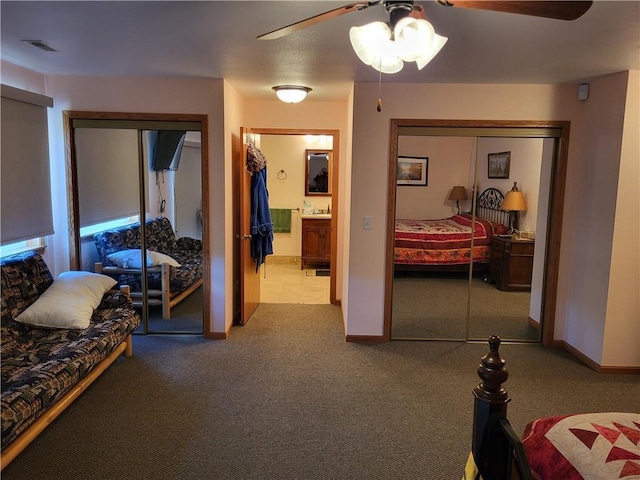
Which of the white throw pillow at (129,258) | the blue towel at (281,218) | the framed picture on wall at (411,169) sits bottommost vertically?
the white throw pillow at (129,258)

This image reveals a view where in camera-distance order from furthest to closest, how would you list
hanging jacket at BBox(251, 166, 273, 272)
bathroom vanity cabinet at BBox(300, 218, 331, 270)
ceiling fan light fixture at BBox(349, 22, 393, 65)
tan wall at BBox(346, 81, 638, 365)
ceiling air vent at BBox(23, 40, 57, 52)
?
bathroom vanity cabinet at BBox(300, 218, 331, 270) < hanging jacket at BBox(251, 166, 273, 272) < tan wall at BBox(346, 81, 638, 365) < ceiling air vent at BBox(23, 40, 57, 52) < ceiling fan light fixture at BBox(349, 22, 393, 65)

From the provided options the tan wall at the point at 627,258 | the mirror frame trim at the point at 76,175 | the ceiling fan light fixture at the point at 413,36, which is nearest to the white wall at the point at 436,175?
the tan wall at the point at 627,258

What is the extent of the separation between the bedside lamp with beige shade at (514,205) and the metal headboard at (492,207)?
38mm

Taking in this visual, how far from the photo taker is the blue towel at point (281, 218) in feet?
26.4

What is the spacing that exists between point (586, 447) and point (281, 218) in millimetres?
6776

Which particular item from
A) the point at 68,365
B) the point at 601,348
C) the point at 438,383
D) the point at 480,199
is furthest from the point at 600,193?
the point at 68,365

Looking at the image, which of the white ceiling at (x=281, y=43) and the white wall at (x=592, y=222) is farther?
the white wall at (x=592, y=222)

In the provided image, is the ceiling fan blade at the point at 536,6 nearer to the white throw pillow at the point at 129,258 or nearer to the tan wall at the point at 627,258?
the tan wall at the point at 627,258

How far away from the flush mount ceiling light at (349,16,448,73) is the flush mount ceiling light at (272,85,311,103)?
7.66 ft

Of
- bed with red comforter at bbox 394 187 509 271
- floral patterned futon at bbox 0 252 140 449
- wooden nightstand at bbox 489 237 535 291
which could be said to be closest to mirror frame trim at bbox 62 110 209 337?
floral patterned futon at bbox 0 252 140 449

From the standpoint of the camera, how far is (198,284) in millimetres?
4473

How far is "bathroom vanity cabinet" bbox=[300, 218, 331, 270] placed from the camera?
7.44 metres

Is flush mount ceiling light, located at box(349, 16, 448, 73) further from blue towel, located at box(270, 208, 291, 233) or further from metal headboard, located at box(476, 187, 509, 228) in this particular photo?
blue towel, located at box(270, 208, 291, 233)

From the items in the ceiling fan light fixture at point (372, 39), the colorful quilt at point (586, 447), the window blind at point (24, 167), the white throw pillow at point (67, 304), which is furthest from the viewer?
the window blind at point (24, 167)
